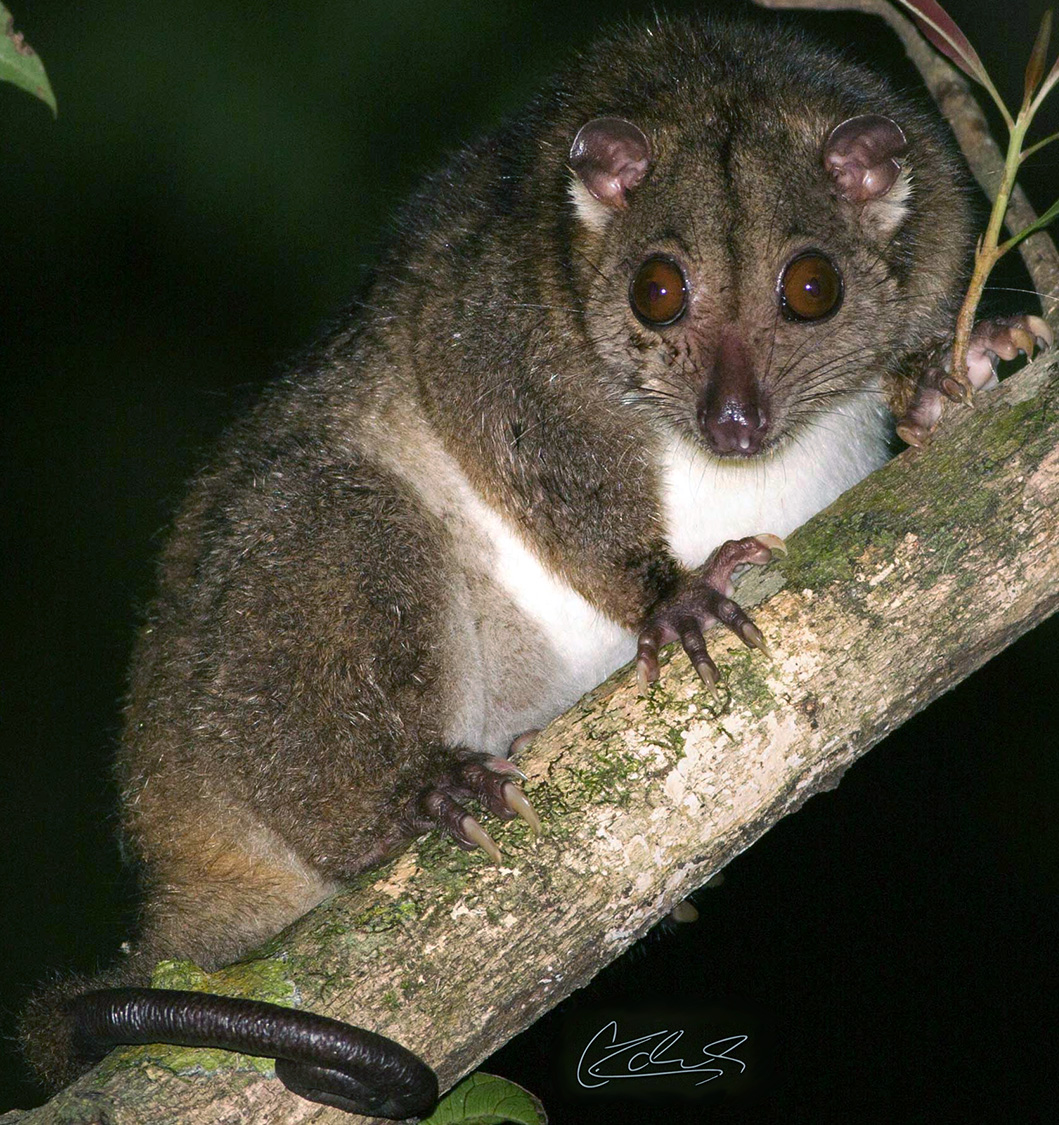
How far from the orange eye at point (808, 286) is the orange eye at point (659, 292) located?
284mm

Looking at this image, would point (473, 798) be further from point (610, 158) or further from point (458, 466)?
point (610, 158)

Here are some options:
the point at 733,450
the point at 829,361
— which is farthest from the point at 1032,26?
the point at 733,450

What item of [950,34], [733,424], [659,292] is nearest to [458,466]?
[659,292]

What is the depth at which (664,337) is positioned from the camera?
11.5ft

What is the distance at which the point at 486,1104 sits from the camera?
2670 millimetres

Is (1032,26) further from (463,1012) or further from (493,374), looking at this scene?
(463,1012)

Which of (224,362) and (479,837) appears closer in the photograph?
(479,837)

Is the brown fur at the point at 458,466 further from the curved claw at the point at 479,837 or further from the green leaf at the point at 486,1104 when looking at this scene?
the green leaf at the point at 486,1104

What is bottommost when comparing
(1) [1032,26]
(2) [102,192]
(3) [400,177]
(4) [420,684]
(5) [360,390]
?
(4) [420,684]

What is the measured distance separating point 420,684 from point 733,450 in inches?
42.5

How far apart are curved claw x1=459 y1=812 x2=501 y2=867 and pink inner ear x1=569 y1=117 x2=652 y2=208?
1880 millimetres

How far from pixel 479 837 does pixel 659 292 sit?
165cm

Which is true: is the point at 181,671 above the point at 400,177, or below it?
below
